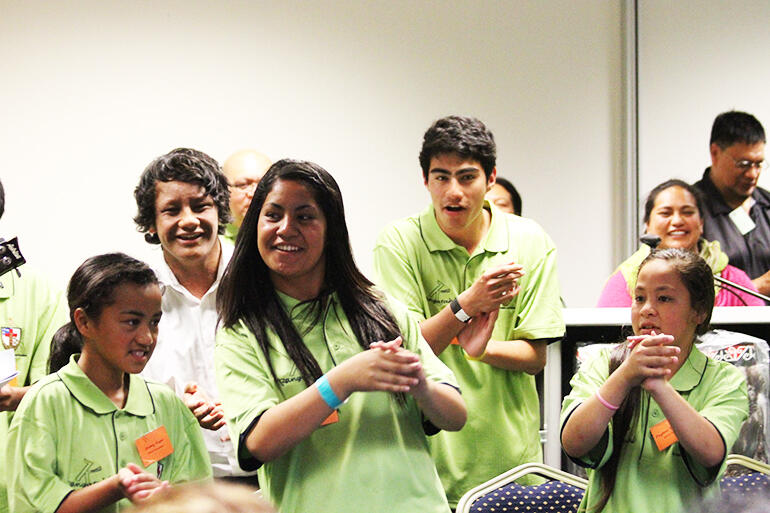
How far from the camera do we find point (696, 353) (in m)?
2.19

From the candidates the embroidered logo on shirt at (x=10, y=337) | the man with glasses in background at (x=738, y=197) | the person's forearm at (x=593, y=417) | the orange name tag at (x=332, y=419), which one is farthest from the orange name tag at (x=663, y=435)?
the man with glasses in background at (x=738, y=197)

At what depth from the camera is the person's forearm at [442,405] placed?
5.97 ft

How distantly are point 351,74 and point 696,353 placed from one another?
312 centimetres

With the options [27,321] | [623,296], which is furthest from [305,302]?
[623,296]

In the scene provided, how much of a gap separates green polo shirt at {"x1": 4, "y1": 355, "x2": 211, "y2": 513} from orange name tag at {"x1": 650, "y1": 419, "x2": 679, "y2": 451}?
1007mm

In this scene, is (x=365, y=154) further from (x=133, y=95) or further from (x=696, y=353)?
(x=696, y=353)

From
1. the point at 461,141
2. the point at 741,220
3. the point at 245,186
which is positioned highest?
the point at 461,141

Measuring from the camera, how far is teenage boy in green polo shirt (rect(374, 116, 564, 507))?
2566 millimetres

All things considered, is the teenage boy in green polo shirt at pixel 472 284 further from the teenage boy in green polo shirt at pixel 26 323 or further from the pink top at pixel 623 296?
the teenage boy in green polo shirt at pixel 26 323

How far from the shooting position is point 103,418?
206 cm

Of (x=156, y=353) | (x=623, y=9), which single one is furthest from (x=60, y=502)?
(x=623, y=9)

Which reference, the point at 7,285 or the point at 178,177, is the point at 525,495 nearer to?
the point at 178,177

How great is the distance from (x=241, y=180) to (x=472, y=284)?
1.52 metres

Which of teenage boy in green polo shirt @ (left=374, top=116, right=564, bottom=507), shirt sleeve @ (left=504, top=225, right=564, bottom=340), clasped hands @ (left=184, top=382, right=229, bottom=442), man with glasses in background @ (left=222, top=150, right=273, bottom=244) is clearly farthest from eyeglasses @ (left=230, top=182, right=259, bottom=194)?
clasped hands @ (left=184, top=382, right=229, bottom=442)
